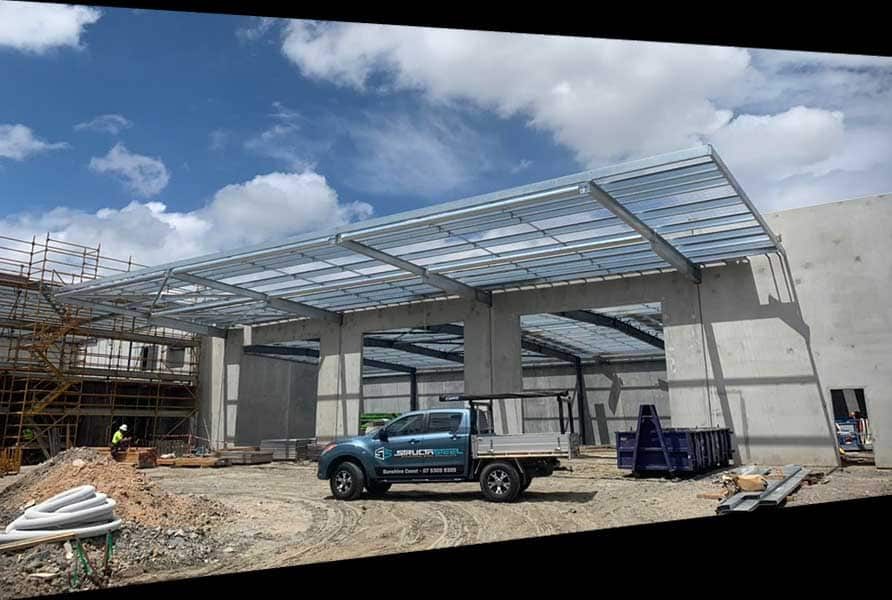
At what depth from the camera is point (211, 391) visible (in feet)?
95.9

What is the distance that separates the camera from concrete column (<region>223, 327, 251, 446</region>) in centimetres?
2819

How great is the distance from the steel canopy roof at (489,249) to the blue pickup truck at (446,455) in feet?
15.9

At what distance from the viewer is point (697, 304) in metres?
18.1

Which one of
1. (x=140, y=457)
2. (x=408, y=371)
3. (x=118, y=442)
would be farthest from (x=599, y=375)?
(x=118, y=442)

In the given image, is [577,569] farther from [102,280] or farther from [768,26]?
[102,280]

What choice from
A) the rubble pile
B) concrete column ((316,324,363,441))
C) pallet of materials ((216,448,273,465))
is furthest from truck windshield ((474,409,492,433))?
pallet of materials ((216,448,273,465))

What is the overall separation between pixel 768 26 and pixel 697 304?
49.0 ft

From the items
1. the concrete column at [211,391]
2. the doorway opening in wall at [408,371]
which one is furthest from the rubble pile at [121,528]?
the doorway opening in wall at [408,371]

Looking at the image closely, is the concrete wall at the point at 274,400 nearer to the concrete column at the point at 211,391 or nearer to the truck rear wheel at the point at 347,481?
the concrete column at the point at 211,391

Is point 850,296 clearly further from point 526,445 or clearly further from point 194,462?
point 194,462

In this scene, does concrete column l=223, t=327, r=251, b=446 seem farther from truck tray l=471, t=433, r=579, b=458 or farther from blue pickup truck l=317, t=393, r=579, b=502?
truck tray l=471, t=433, r=579, b=458

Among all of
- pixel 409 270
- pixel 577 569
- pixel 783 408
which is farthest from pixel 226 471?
pixel 577 569

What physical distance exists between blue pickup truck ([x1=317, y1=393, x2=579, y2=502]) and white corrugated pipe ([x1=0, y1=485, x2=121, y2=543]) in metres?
5.31

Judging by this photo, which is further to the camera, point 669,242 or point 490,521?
point 669,242
